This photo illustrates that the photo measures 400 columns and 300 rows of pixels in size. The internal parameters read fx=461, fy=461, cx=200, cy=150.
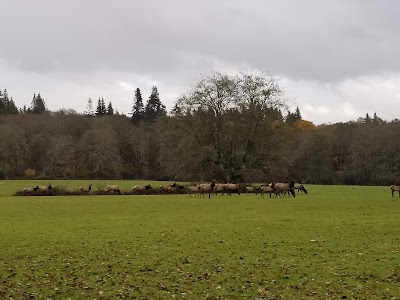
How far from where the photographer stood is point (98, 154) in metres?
99.6

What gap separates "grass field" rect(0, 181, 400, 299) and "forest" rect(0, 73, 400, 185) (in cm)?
3475

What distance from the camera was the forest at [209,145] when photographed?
60.0 meters

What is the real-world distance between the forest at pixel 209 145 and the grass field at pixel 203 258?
114 feet

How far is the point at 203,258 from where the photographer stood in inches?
561

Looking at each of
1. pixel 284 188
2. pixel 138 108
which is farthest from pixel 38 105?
pixel 284 188

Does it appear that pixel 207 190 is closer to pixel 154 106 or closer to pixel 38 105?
pixel 154 106

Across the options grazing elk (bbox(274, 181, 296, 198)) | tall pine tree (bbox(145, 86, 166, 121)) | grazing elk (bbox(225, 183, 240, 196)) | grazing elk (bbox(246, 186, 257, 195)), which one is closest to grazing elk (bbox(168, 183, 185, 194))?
grazing elk (bbox(225, 183, 240, 196))

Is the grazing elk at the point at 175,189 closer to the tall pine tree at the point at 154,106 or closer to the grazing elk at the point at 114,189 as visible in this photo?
the grazing elk at the point at 114,189

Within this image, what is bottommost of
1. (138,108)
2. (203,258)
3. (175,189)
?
(203,258)

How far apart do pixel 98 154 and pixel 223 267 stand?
89604 mm

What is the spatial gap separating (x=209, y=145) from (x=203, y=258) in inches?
1823

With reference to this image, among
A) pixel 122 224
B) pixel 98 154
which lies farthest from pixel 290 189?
pixel 98 154

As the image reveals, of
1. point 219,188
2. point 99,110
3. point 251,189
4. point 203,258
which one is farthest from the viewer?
point 99,110

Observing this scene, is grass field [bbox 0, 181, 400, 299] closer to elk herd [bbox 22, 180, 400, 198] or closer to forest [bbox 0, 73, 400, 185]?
elk herd [bbox 22, 180, 400, 198]
